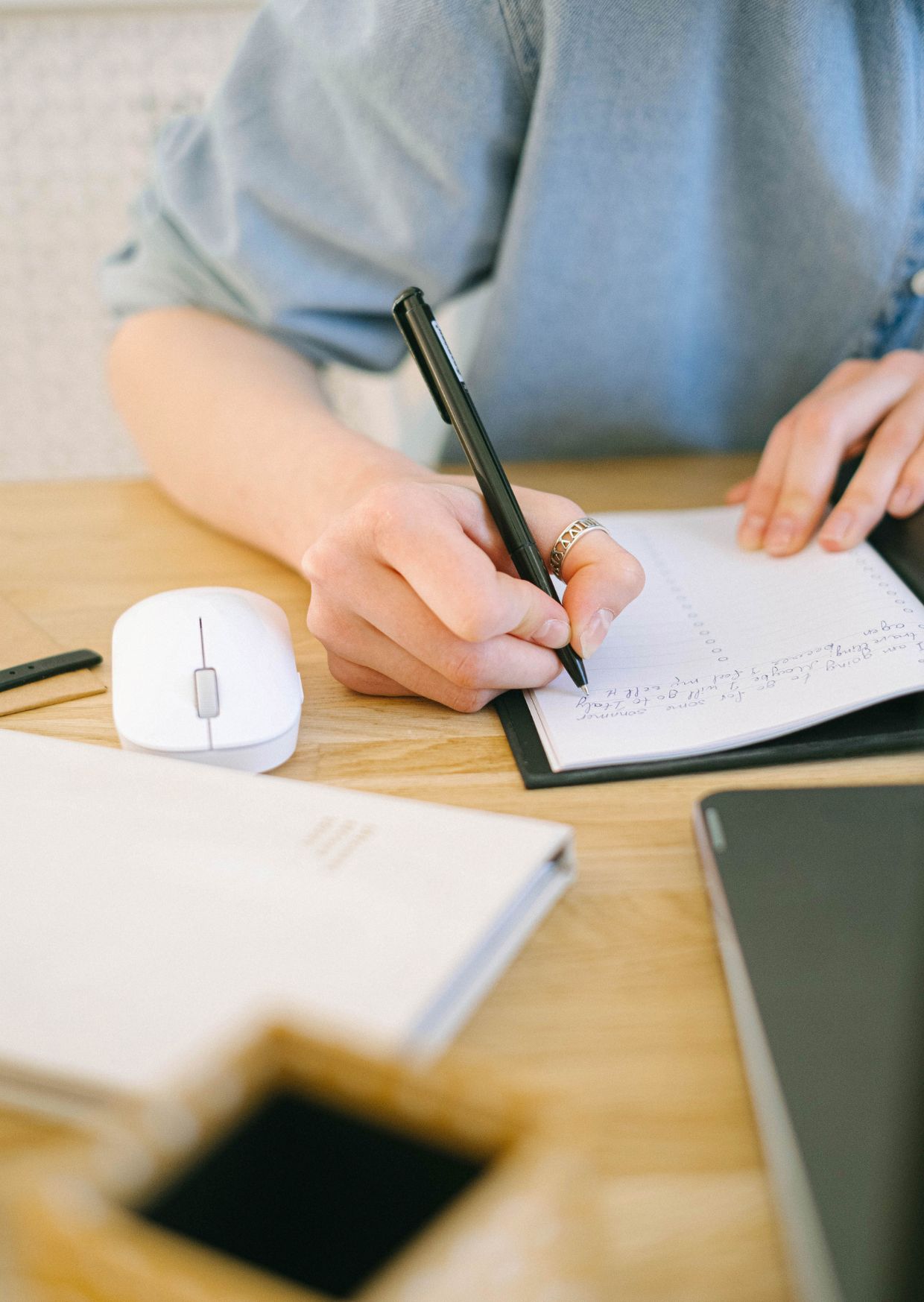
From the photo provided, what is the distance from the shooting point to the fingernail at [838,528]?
23.4 inches

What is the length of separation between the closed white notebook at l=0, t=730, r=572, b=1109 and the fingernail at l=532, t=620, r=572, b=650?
122 mm

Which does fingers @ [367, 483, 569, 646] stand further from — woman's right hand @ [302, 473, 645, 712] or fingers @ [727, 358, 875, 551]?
fingers @ [727, 358, 875, 551]

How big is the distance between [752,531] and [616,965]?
36 centimetres

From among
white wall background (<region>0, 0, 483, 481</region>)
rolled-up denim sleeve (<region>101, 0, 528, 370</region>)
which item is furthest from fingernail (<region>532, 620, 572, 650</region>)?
white wall background (<region>0, 0, 483, 481</region>)

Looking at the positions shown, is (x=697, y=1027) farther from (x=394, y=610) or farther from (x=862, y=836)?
(x=394, y=610)

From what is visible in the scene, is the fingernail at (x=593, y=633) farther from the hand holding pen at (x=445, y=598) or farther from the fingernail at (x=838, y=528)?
the fingernail at (x=838, y=528)

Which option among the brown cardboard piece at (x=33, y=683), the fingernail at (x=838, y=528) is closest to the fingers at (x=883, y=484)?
the fingernail at (x=838, y=528)

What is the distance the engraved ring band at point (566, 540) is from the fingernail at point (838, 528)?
17 centimetres

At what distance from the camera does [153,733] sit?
414 mm

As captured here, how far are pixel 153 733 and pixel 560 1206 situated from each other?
291 mm

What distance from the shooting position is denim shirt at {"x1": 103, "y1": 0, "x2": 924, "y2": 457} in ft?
2.33

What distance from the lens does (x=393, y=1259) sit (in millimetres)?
166

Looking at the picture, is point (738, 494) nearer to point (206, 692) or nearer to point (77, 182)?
point (206, 692)

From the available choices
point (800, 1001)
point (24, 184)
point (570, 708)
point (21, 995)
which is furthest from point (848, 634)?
point (24, 184)
